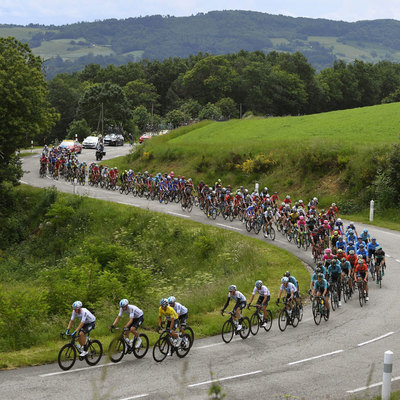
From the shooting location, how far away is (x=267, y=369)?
15055 mm

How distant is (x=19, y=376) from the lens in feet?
47.6

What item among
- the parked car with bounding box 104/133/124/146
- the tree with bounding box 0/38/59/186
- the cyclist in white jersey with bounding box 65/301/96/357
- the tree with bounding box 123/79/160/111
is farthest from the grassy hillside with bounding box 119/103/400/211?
the tree with bounding box 123/79/160/111

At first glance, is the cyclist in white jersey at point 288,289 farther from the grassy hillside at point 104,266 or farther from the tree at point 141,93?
the tree at point 141,93

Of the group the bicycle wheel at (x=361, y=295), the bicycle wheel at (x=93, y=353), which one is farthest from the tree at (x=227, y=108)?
the bicycle wheel at (x=93, y=353)

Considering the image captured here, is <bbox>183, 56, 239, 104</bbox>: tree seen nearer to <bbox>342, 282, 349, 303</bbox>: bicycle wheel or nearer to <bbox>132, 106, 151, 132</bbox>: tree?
<bbox>132, 106, 151, 132</bbox>: tree

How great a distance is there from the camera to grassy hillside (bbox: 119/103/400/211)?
41281mm

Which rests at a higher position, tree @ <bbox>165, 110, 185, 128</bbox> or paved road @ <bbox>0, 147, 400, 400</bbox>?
paved road @ <bbox>0, 147, 400, 400</bbox>

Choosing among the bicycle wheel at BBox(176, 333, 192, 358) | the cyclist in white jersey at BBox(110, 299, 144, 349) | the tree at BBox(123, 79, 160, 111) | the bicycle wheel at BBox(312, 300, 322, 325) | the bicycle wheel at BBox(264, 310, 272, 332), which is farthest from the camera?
the tree at BBox(123, 79, 160, 111)

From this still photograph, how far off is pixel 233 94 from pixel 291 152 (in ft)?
212

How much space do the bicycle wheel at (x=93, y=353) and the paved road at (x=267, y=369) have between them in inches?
8.1

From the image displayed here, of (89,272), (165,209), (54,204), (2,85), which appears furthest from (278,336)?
(2,85)

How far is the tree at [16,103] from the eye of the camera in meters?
41.7

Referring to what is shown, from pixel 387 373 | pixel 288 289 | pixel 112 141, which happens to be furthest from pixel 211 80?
pixel 387 373

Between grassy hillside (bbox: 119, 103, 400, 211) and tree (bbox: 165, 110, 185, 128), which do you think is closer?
grassy hillside (bbox: 119, 103, 400, 211)
